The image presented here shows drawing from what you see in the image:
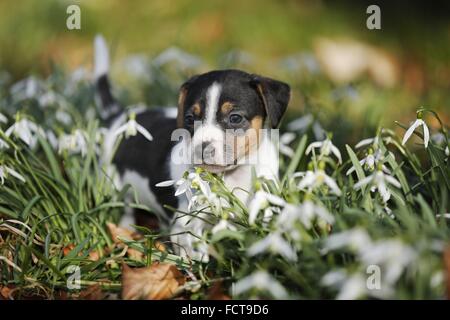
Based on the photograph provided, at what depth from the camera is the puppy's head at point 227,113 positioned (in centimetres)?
377

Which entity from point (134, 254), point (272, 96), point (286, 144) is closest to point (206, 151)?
point (272, 96)

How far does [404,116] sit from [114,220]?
3.06 meters

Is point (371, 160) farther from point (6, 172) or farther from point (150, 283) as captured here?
point (6, 172)

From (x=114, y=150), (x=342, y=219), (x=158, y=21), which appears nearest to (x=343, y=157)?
(x=114, y=150)

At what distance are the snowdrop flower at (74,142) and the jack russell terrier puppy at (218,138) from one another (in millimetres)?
404

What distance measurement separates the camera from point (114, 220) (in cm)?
432

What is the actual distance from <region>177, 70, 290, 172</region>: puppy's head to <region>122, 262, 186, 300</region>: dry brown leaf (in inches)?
26.8

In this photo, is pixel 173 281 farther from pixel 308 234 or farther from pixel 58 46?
pixel 58 46

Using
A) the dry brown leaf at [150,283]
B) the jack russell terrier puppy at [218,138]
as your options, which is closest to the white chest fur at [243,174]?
the jack russell terrier puppy at [218,138]

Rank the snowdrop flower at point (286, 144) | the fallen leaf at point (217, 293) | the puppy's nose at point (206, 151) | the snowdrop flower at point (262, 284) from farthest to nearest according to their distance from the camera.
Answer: the snowdrop flower at point (286, 144), the puppy's nose at point (206, 151), the fallen leaf at point (217, 293), the snowdrop flower at point (262, 284)

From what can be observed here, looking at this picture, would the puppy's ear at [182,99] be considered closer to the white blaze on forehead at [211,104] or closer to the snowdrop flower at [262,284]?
the white blaze on forehead at [211,104]

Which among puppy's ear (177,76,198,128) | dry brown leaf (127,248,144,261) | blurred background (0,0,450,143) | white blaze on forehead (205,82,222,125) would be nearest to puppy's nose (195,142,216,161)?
white blaze on forehead (205,82,222,125)

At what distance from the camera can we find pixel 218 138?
149 inches

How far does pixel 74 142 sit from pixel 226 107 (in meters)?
1.08
